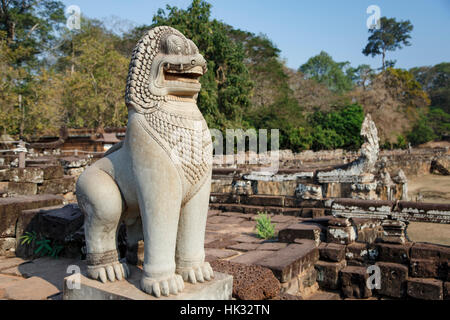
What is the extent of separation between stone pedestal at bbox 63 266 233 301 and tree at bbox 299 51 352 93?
55850 millimetres

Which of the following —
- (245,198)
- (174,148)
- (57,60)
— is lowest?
(245,198)

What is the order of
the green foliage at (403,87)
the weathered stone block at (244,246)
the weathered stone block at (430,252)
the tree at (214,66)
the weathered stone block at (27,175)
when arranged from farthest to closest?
the green foliage at (403,87)
the tree at (214,66)
the weathered stone block at (27,175)
the weathered stone block at (244,246)
the weathered stone block at (430,252)

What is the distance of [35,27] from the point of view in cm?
2494

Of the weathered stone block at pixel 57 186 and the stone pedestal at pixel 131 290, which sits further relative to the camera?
the weathered stone block at pixel 57 186

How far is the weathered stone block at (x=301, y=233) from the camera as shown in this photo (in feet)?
13.0

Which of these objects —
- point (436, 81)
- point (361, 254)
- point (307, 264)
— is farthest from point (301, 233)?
point (436, 81)

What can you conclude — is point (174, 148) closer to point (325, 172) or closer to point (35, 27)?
point (325, 172)

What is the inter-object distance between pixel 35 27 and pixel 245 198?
25734 mm

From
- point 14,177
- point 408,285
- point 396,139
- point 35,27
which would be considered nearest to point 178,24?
point 14,177

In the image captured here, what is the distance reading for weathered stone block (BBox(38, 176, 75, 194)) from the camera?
21.1 ft

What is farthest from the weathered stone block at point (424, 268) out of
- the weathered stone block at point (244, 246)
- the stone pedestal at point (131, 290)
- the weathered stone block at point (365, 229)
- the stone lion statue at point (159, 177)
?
the stone lion statue at point (159, 177)

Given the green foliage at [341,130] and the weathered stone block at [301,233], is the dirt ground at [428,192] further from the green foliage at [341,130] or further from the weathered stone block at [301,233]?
the green foliage at [341,130]

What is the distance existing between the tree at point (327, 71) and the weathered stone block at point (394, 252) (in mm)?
54075

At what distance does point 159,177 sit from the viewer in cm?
201
